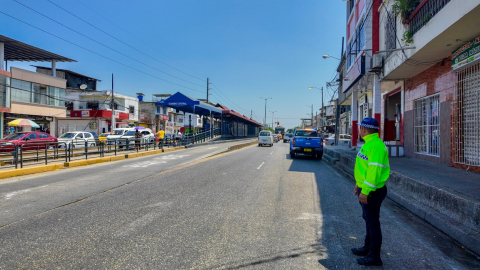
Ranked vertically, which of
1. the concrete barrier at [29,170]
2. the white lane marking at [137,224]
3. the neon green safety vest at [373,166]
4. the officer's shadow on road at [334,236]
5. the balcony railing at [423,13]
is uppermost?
the balcony railing at [423,13]

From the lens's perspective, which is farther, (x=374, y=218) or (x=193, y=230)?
(x=193, y=230)

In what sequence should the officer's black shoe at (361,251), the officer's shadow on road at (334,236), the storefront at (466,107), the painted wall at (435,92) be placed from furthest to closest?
the painted wall at (435,92) < the storefront at (466,107) < the officer's black shoe at (361,251) < the officer's shadow on road at (334,236)

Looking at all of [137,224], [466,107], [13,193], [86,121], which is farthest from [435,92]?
[86,121]

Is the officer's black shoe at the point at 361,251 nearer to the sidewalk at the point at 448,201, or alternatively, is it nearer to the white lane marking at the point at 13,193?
the sidewalk at the point at 448,201

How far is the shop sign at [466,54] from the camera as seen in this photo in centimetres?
848

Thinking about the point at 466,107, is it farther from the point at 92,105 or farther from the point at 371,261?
the point at 92,105

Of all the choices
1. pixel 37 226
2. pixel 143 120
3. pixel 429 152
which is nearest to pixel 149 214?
pixel 37 226

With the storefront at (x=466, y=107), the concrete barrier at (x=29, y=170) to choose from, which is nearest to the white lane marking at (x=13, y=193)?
the concrete barrier at (x=29, y=170)

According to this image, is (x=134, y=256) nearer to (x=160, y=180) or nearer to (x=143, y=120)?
(x=160, y=180)

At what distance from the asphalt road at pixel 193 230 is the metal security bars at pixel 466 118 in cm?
424

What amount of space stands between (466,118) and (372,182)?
8.39 m

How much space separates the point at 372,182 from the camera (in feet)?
11.4

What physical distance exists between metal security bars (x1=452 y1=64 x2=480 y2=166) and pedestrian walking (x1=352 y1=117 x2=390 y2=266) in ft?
24.5

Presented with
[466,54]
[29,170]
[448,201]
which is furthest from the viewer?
[29,170]
